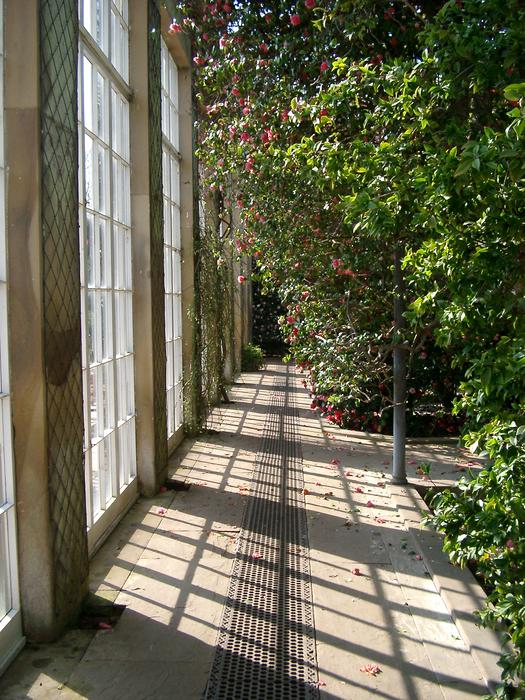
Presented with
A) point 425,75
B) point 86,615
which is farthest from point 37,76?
point 86,615

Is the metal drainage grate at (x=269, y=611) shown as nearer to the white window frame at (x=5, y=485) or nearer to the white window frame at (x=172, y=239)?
the white window frame at (x=5, y=485)

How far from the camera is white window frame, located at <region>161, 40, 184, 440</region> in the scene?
7.22m

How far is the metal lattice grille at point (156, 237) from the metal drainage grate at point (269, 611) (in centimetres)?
99

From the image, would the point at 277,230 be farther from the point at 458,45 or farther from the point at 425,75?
the point at 458,45

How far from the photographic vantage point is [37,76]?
9.47ft

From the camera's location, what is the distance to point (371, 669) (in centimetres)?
293

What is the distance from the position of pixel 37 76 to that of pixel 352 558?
126 inches

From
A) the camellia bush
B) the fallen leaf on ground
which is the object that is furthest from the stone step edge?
the fallen leaf on ground

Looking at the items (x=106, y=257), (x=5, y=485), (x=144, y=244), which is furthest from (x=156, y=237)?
(x=5, y=485)

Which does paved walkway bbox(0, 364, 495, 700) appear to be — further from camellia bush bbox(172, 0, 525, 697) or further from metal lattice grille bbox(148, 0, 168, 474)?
metal lattice grille bbox(148, 0, 168, 474)

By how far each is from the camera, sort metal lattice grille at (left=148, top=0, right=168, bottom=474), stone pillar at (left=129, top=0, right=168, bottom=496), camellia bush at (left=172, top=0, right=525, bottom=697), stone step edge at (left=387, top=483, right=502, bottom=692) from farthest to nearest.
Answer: metal lattice grille at (left=148, top=0, right=168, bottom=474) → stone pillar at (left=129, top=0, right=168, bottom=496) → stone step edge at (left=387, top=483, right=502, bottom=692) → camellia bush at (left=172, top=0, right=525, bottom=697)

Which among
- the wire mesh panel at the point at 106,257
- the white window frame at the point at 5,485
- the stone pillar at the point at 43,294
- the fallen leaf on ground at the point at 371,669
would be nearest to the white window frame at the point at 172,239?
the wire mesh panel at the point at 106,257

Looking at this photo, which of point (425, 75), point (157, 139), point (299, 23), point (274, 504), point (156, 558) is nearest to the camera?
point (425, 75)

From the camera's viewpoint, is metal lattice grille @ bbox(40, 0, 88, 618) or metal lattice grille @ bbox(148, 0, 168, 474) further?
metal lattice grille @ bbox(148, 0, 168, 474)
